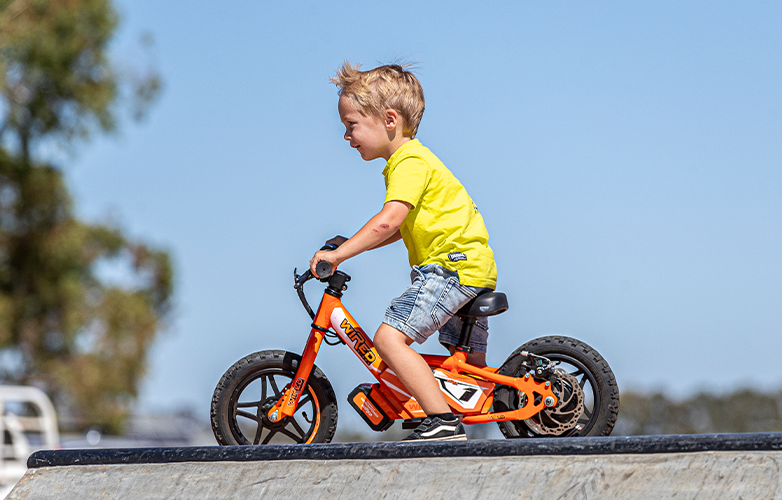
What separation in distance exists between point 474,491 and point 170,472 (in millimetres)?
1375

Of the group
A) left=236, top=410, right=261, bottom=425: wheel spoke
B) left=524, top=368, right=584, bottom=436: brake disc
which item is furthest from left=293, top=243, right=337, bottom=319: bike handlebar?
left=524, top=368, right=584, bottom=436: brake disc

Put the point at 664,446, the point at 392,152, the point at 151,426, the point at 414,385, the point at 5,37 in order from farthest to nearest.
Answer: the point at 151,426 < the point at 5,37 < the point at 392,152 < the point at 414,385 < the point at 664,446

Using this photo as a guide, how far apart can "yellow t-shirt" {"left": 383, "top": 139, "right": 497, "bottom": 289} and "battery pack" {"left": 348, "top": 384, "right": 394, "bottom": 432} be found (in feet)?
2.32

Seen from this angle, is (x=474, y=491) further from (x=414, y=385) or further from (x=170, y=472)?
(x=170, y=472)

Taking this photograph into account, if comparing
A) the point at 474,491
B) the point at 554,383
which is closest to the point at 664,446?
the point at 474,491

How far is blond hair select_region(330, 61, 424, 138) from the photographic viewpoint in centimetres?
431

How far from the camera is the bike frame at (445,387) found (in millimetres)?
4227

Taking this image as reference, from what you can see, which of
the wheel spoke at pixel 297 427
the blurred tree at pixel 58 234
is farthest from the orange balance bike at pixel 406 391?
the blurred tree at pixel 58 234

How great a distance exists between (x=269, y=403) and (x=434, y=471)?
1313 mm

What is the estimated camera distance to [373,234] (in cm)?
418

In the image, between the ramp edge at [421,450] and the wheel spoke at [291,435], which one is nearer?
the ramp edge at [421,450]

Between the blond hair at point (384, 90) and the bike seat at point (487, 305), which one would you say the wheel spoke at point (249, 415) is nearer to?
the bike seat at point (487, 305)

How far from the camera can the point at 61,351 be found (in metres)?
19.9

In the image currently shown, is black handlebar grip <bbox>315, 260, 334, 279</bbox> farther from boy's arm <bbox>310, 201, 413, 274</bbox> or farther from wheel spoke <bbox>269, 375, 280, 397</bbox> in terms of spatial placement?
wheel spoke <bbox>269, 375, 280, 397</bbox>
